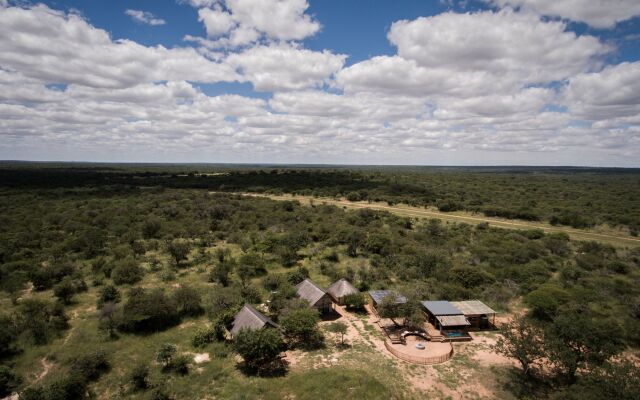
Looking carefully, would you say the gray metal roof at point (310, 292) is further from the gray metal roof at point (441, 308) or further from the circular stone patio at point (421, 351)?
the gray metal roof at point (441, 308)

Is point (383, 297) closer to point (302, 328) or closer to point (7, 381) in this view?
point (302, 328)

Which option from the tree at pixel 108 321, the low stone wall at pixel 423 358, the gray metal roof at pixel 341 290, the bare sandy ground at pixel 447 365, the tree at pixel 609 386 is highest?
the tree at pixel 609 386

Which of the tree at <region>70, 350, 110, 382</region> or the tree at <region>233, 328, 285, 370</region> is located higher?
the tree at <region>233, 328, 285, 370</region>

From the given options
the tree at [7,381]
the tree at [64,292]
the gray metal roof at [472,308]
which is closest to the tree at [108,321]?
the tree at [7,381]

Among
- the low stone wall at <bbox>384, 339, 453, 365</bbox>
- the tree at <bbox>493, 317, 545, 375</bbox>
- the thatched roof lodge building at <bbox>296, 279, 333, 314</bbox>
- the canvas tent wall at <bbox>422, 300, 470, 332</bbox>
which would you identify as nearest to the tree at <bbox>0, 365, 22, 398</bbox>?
the thatched roof lodge building at <bbox>296, 279, 333, 314</bbox>

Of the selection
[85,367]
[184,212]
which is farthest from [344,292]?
[184,212]

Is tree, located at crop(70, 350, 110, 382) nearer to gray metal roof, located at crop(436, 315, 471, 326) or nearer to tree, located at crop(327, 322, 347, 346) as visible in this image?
tree, located at crop(327, 322, 347, 346)

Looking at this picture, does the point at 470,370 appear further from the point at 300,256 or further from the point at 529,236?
the point at 529,236

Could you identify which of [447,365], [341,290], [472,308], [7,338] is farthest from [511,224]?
[7,338]
